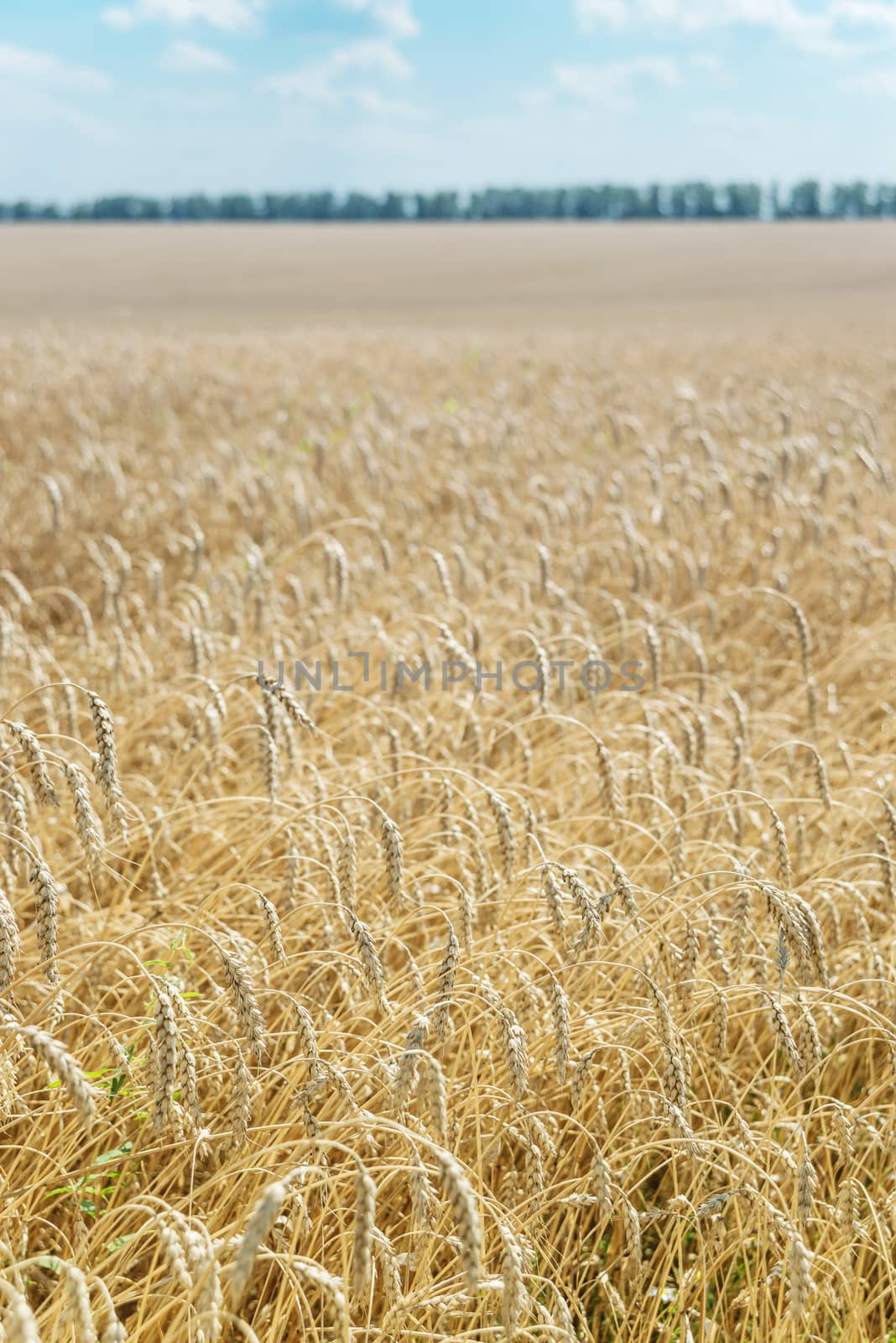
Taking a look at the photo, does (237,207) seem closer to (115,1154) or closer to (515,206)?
(515,206)

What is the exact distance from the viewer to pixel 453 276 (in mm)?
40094

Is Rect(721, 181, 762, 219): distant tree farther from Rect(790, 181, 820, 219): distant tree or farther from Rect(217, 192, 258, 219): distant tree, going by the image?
Rect(217, 192, 258, 219): distant tree

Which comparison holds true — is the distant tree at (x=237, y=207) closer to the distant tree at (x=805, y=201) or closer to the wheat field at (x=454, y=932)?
the distant tree at (x=805, y=201)

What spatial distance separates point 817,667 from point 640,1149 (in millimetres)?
3043

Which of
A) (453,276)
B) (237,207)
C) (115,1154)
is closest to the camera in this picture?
(115,1154)

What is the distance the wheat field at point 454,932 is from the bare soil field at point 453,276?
19447 millimetres

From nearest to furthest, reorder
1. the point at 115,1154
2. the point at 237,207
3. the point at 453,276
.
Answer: the point at 115,1154 → the point at 453,276 → the point at 237,207

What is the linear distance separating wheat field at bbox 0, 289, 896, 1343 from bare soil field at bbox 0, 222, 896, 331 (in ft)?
63.8

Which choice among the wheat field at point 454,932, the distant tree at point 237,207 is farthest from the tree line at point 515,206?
the wheat field at point 454,932

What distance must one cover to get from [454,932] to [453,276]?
135 feet

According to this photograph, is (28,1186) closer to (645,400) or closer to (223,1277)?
(223,1277)

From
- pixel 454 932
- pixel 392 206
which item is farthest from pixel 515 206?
pixel 454 932

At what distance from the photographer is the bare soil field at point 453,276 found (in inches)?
1147

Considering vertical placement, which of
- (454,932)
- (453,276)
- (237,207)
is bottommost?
(454,932)
